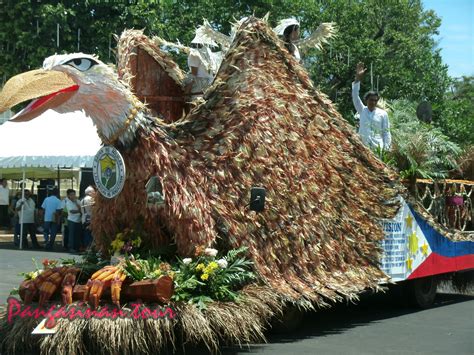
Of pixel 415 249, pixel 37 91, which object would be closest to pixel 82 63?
pixel 37 91

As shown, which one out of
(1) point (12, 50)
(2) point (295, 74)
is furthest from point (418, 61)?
(2) point (295, 74)

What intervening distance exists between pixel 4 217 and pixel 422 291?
1997cm

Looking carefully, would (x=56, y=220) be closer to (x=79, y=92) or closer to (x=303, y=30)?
(x=303, y=30)

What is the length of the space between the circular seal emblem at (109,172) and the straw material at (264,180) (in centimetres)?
20

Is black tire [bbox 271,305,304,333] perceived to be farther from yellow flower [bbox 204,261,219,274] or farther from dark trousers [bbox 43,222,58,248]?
dark trousers [bbox 43,222,58,248]

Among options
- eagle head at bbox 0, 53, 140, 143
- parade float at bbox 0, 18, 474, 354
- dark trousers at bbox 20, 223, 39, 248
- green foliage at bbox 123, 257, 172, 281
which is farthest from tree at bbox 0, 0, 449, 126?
green foliage at bbox 123, 257, 172, 281

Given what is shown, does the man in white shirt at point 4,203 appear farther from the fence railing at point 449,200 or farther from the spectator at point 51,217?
the fence railing at point 449,200

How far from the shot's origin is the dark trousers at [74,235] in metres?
22.4

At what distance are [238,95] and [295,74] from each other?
1.06 metres

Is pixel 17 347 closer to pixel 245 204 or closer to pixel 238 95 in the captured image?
pixel 245 204

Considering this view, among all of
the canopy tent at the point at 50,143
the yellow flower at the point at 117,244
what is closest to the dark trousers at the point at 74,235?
the canopy tent at the point at 50,143

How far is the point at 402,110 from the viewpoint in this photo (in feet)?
42.8

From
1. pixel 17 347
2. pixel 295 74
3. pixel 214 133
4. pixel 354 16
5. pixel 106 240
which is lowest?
pixel 17 347

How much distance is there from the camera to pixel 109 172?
9.02m
